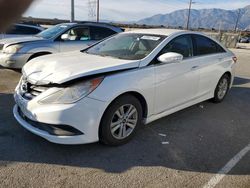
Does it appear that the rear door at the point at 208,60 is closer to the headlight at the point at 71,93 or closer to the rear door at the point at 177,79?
the rear door at the point at 177,79

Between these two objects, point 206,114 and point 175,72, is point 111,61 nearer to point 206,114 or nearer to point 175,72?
point 175,72

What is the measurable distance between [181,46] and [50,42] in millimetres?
4028

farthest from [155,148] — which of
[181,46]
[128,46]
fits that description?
[181,46]

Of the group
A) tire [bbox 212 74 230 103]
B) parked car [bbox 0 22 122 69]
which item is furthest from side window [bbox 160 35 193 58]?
parked car [bbox 0 22 122 69]

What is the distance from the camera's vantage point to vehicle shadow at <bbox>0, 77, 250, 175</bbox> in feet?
10.7

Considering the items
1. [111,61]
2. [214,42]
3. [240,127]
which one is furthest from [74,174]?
[214,42]

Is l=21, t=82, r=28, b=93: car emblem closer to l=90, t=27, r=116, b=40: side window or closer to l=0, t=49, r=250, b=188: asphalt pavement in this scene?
l=0, t=49, r=250, b=188: asphalt pavement

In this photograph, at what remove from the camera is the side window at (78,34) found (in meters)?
7.81

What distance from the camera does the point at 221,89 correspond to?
18.9 feet

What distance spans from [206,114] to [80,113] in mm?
2816

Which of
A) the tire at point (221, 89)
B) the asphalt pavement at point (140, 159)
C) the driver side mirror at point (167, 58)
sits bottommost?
the asphalt pavement at point (140, 159)

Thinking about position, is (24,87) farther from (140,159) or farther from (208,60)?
(208,60)

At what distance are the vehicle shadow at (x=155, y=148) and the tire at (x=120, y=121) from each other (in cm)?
12

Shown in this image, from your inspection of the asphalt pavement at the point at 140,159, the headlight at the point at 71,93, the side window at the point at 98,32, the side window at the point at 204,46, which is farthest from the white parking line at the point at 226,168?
the side window at the point at 98,32
